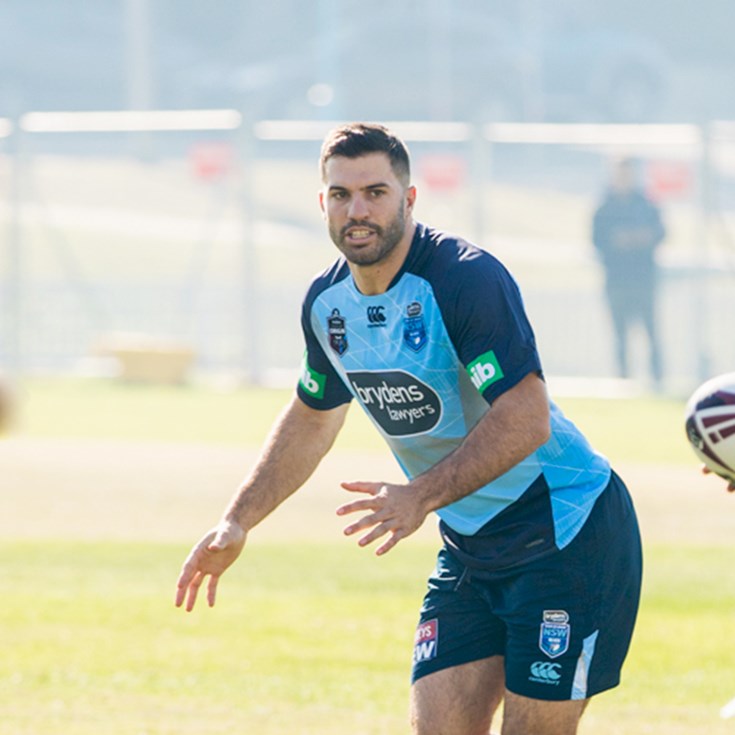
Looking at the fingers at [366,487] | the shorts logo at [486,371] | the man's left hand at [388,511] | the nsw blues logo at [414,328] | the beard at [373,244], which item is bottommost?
the man's left hand at [388,511]

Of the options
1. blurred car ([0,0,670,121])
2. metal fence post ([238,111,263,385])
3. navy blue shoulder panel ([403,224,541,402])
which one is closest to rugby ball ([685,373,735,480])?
navy blue shoulder panel ([403,224,541,402])

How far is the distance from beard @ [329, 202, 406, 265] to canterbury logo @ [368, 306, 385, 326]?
0.16m

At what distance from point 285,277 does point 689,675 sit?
14.6m

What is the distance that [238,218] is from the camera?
909 inches

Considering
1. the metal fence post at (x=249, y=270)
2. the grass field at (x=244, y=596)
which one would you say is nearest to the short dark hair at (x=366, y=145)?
the grass field at (x=244, y=596)

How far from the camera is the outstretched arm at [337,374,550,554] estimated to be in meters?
4.95

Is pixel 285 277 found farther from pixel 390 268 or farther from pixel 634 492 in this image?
pixel 390 268

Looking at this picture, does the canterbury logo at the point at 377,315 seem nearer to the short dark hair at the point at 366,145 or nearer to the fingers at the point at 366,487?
the short dark hair at the point at 366,145

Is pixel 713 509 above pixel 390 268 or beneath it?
beneath

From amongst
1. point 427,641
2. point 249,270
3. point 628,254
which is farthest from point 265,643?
point 249,270

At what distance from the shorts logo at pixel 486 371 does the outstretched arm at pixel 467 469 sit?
0.06 metres

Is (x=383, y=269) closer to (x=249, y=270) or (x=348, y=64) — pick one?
(x=249, y=270)

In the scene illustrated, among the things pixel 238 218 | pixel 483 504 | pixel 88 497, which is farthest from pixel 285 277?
pixel 483 504

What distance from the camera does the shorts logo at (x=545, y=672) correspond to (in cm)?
546
